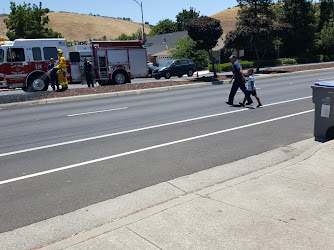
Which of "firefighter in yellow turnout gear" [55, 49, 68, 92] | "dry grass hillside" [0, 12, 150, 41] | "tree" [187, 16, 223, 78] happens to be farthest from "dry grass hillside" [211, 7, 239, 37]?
"dry grass hillside" [0, 12, 150, 41]

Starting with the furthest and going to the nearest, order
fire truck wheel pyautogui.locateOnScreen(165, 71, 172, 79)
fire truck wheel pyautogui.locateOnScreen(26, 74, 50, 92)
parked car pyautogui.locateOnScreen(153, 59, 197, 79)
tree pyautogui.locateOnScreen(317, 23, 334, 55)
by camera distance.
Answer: tree pyautogui.locateOnScreen(317, 23, 334, 55)
fire truck wheel pyautogui.locateOnScreen(165, 71, 172, 79)
parked car pyautogui.locateOnScreen(153, 59, 197, 79)
fire truck wheel pyautogui.locateOnScreen(26, 74, 50, 92)

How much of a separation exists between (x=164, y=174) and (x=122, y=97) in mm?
11857

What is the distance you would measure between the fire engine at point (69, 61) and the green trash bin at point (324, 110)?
53.7 feet

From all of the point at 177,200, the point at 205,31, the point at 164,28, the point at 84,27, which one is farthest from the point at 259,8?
the point at 84,27

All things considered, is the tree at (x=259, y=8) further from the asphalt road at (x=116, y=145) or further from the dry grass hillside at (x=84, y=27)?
the dry grass hillside at (x=84, y=27)

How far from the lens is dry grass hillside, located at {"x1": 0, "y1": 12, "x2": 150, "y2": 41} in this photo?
161125 millimetres

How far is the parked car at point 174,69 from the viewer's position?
105 feet

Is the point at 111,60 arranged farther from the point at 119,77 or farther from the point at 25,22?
the point at 25,22

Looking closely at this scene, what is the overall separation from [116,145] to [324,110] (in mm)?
4653

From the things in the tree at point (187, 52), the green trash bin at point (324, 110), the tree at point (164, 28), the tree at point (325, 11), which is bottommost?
the green trash bin at point (324, 110)

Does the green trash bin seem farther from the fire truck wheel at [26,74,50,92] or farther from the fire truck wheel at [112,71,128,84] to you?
the fire truck wheel at [112,71,128,84]

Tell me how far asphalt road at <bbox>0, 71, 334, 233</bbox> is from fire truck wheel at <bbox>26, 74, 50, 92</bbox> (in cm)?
730

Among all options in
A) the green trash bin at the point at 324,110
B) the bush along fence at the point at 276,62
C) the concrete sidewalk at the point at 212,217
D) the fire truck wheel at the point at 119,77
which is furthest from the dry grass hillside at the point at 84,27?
the concrete sidewalk at the point at 212,217

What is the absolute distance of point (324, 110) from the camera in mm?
7676
